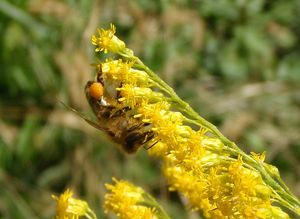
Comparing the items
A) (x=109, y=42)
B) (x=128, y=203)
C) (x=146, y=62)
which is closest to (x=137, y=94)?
(x=109, y=42)

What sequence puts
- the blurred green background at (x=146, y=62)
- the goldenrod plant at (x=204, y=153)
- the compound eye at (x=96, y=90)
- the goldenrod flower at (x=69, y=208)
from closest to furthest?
the goldenrod plant at (x=204, y=153), the compound eye at (x=96, y=90), the goldenrod flower at (x=69, y=208), the blurred green background at (x=146, y=62)

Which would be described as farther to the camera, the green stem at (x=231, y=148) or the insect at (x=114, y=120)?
the insect at (x=114, y=120)

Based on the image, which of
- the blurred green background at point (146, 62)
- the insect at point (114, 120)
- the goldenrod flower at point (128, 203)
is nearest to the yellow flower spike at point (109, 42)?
the insect at point (114, 120)

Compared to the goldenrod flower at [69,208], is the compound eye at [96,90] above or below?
above

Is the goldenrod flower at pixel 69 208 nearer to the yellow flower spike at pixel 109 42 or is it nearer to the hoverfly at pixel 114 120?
the hoverfly at pixel 114 120

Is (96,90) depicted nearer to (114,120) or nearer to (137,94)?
(114,120)

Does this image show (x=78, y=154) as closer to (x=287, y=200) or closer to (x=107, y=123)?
(x=107, y=123)

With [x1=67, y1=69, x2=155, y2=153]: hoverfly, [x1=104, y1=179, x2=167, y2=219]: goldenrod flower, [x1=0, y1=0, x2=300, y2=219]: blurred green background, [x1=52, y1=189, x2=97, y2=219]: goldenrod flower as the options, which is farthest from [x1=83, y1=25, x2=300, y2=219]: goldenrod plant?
[x1=0, y1=0, x2=300, y2=219]: blurred green background
